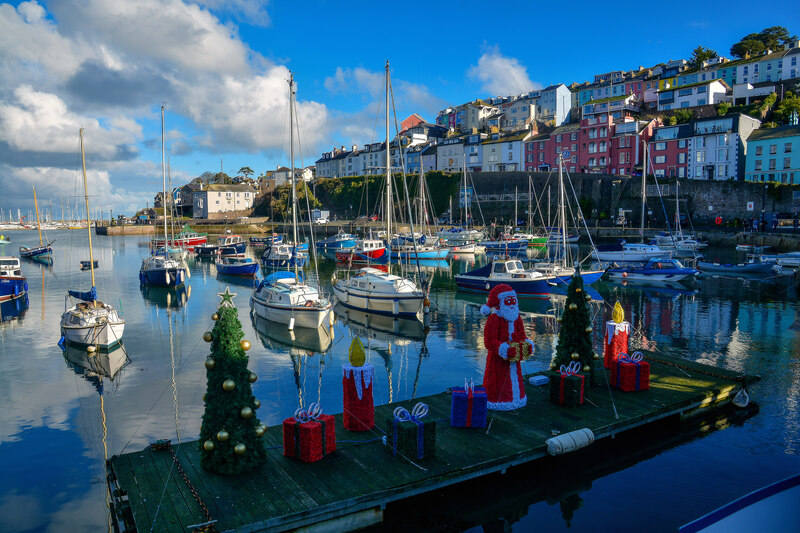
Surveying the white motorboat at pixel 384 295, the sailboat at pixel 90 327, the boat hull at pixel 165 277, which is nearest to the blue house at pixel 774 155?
the white motorboat at pixel 384 295

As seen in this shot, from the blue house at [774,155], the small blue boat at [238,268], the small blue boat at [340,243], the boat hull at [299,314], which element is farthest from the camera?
the small blue boat at [340,243]

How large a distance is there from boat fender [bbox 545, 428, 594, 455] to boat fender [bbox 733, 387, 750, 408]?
608 centimetres

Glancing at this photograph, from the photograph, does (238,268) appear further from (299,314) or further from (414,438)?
(414,438)

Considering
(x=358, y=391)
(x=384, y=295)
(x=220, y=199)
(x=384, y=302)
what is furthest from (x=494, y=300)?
(x=220, y=199)

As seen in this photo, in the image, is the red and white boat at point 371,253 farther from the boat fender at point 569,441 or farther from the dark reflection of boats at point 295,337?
the boat fender at point 569,441

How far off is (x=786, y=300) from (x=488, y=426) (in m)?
29.5

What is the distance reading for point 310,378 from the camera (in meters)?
18.8

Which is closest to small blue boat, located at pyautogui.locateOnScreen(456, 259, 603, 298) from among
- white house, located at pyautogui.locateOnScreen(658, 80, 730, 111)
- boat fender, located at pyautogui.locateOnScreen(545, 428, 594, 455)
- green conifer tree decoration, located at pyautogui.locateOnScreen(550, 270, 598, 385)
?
green conifer tree decoration, located at pyautogui.locateOnScreen(550, 270, 598, 385)

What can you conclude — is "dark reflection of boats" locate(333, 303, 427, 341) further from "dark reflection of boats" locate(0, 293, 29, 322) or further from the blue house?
the blue house

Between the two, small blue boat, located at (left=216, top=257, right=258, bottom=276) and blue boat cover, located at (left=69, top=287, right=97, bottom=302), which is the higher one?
blue boat cover, located at (left=69, top=287, right=97, bottom=302)

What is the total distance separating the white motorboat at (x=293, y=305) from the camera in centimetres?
2511

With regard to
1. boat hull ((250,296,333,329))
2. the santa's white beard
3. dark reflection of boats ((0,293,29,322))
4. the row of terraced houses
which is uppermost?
the row of terraced houses

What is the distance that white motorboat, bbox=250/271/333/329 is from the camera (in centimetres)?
2511

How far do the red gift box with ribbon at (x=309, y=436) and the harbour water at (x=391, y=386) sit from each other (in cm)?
237
